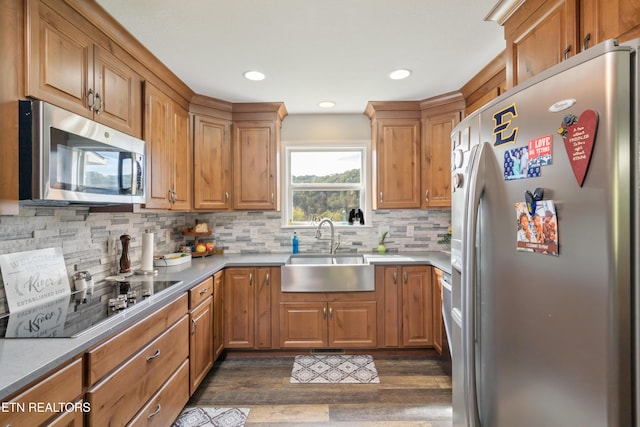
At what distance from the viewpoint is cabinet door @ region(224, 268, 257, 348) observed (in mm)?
2779

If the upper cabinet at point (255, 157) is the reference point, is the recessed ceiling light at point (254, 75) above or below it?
above

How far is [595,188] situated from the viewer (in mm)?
712

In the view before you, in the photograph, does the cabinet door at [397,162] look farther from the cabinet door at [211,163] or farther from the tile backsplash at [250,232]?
the cabinet door at [211,163]

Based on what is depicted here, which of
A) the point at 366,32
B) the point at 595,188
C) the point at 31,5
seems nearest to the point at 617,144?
the point at 595,188

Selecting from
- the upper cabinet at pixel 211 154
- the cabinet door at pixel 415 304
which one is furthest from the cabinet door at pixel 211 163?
the cabinet door at pixel 415 304

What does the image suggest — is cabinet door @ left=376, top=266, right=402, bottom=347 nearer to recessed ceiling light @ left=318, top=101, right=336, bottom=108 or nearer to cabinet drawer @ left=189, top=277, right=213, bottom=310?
cabinet drawer @ left=189, top=277, right=213, bottom=310

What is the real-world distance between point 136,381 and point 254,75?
2.17 meters

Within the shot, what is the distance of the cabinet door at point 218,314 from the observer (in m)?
2.55

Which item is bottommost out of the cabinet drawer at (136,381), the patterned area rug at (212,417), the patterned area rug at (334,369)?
the patterned area rug at (212,417)

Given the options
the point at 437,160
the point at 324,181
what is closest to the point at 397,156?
the point at 437,160

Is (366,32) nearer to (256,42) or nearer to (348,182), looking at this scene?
(256,42)

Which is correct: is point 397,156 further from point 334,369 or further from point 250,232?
point 334,369

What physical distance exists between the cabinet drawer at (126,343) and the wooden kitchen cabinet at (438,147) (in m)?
2.43

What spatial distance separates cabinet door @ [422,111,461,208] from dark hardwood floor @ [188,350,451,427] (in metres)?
1.45
